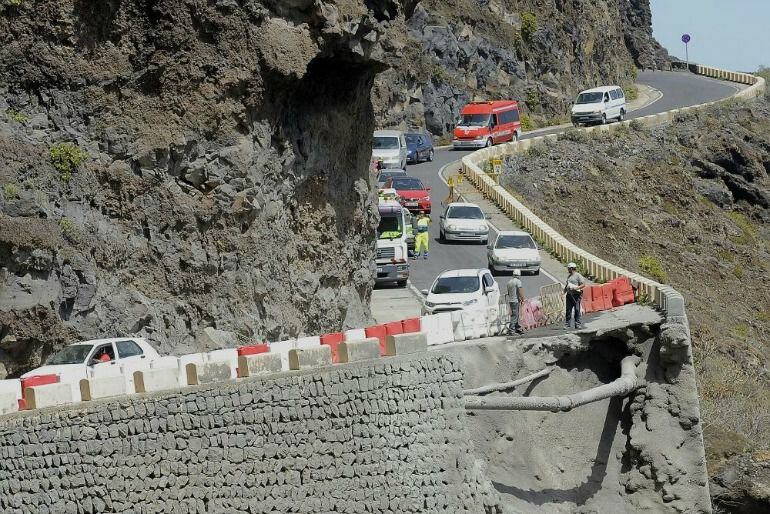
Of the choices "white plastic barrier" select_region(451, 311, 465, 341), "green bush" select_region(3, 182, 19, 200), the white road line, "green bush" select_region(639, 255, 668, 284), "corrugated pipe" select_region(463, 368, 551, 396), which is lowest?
"green bush" select_region(639, 255, 668, 284)

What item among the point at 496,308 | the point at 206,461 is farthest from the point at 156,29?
the point at 206,461

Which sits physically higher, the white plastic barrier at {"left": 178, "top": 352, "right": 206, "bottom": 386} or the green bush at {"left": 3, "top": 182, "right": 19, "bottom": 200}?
the green bush at {"left": 3, "top": 182, "right": 19, "bottom": 200}

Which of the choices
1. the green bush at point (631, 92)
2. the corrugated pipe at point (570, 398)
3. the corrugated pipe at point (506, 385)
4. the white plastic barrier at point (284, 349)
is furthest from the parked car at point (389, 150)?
the green bush at point (631, 92)

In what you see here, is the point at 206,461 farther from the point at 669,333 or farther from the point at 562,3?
the point at 562,3

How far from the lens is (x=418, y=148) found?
62.5 m

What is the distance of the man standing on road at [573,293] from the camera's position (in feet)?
88.1

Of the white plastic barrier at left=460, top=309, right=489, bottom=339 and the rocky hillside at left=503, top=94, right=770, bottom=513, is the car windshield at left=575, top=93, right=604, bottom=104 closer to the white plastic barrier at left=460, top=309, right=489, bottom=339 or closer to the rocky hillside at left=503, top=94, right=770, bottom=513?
the rocky hillside at left=503, top=94, right=770, bottom=513

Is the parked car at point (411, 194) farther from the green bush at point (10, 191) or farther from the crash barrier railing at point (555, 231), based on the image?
the green bush at point (10, 191)

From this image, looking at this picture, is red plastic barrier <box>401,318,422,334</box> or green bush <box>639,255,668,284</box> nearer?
red plastic barrier <box>401,318,422,334</box>

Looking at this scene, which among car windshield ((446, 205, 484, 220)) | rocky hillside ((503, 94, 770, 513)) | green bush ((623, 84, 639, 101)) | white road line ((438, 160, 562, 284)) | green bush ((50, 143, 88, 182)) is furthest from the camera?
green bush ((623, 84, 639, 101))

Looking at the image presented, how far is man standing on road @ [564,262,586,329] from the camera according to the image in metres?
26.8

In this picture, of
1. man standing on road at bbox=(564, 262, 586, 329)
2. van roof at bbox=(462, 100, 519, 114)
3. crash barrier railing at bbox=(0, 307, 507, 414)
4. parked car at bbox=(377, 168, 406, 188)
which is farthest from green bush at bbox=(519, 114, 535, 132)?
crash barrier railing at bbox=(0, 307, 507, 414)

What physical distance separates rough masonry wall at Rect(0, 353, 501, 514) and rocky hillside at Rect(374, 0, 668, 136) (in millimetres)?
41565

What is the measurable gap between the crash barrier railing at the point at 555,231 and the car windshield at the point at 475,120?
270 centimetres
